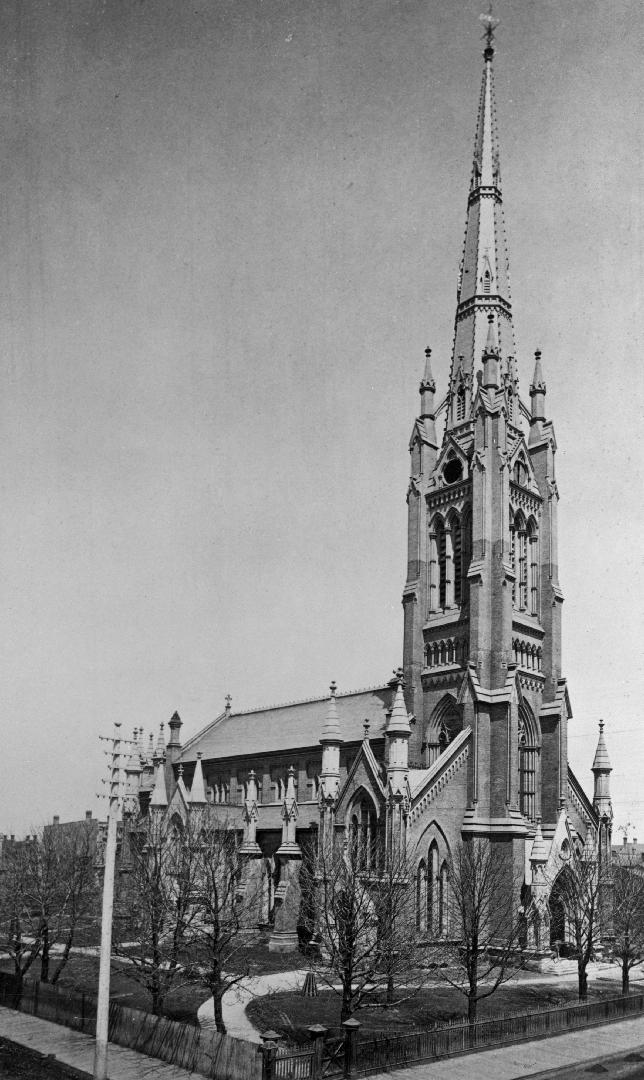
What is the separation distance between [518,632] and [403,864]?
768 inches

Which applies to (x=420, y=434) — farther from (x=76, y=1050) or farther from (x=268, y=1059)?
(x=268, y=1059)

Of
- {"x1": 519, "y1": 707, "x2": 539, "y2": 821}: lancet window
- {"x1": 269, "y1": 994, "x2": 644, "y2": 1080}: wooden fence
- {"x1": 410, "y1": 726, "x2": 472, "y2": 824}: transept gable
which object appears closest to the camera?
{"x1": 269, "y1": 994, "x2": 644, "y2": 1080}: wooden fence

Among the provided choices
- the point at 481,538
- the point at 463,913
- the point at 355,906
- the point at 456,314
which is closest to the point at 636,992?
the point at 463,913

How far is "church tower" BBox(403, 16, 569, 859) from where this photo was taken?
177 feet

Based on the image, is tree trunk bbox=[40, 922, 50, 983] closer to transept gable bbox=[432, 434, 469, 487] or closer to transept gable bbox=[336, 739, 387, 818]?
transept gable bbox=[336, 739, 387, 818]

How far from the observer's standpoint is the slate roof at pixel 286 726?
63469 millimetres

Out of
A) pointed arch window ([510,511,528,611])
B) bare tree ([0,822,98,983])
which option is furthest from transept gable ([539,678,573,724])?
bare tree ([0,822,98,983])

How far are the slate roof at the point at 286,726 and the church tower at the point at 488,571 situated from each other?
19.3ft

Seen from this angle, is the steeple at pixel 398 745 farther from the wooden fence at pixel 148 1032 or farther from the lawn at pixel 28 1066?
the lawn at pixel 28 1066

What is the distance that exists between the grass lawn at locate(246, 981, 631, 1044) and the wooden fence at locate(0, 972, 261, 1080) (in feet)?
14.3

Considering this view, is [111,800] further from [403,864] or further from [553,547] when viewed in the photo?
[553,547]

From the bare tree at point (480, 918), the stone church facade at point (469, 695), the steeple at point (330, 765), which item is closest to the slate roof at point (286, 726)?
the stone church facade at point (469, 695)

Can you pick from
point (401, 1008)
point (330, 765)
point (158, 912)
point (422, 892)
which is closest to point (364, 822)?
point (330, 765)

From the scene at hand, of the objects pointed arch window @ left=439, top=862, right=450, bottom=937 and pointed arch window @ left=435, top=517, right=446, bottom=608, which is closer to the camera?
pointed arch window @ left=439, top=862, right=450, bottom=937
